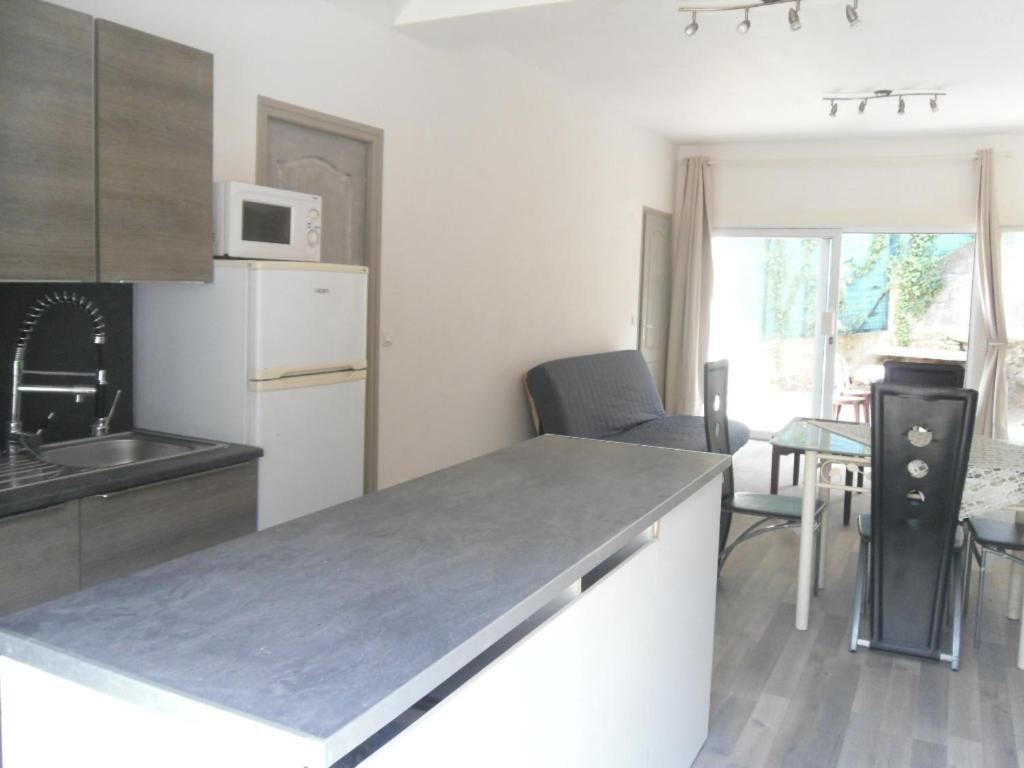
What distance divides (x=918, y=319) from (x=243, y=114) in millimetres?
6068

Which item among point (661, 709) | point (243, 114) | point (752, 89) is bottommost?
point (661, 709)

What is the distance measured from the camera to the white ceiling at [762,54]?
3.95 meters

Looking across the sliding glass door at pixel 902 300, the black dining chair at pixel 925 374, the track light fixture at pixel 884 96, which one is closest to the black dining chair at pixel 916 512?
the black dining chair at pixel 925 374

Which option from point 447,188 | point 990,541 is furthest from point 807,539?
point 447,188

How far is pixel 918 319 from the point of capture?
7.45 m

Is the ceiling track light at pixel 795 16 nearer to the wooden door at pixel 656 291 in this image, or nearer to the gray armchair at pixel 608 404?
the gray armchair at pixel 608 404

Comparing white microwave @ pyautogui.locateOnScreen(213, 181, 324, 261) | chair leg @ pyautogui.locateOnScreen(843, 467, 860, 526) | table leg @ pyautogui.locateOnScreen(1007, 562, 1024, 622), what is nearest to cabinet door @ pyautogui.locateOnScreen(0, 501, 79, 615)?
white microwave @ pyautogui.locateOnScreen(213, 181, 324, 261)

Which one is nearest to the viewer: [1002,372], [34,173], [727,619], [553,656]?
[553,656]

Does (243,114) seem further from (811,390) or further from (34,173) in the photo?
(811,390)

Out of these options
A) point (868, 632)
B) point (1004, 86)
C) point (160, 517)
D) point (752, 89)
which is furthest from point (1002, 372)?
point (160, 517)

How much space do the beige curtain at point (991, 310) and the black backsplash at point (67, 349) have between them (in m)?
6.27

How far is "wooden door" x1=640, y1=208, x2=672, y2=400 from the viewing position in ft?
24.8

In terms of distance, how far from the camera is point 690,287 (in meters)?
7.96

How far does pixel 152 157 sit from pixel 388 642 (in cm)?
209
